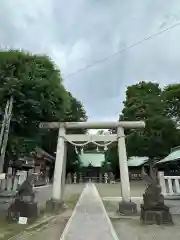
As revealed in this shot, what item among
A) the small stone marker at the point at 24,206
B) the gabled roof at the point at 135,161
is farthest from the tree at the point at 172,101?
the small stone marker at the point at 24,206

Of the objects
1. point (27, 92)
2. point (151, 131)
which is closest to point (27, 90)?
point (27, 92)

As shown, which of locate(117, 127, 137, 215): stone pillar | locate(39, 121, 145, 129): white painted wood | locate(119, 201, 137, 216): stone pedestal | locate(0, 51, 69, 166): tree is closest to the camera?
locate(0, 51, 69, 166): tree

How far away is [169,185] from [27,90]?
10349 millimetres

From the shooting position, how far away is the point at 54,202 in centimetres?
1033

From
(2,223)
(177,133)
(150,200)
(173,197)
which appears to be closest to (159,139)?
(177,133)

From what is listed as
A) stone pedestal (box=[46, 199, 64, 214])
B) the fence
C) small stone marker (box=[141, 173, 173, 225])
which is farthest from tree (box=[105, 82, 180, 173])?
small stone marker (box=[141, 173, 173, 225])

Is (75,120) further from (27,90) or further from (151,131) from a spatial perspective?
(27,90)

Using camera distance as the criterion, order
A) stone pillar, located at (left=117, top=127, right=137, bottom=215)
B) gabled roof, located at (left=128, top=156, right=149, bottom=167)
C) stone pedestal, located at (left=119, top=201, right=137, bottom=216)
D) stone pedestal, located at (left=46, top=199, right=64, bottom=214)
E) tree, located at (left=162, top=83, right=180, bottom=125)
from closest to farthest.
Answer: stone pedestal, located at (left=119, top=201, right=137, bottom=216)
stone pillar, located at (left=117, top=127, right=137, bottom=215)
stone pedestal, located at (left=46, top=199, right=64, bottom=214)
tree, located at (left=162, top=83, right=180, bottom=125)
gabled roof, located at (left=128, top=156, right=149, bottom=167)

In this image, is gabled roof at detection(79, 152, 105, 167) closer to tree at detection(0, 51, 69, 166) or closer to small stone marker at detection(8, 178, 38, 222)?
tree at detection(0, 51, 69, 166)

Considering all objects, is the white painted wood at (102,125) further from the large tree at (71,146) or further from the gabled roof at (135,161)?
the gabled roof at (135,161)

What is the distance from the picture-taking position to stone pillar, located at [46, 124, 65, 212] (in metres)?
10.3

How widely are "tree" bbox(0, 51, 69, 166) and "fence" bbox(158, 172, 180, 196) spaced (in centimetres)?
840

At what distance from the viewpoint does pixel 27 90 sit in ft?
29.8

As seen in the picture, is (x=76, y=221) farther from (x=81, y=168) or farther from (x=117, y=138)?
(x=81, y=168)
